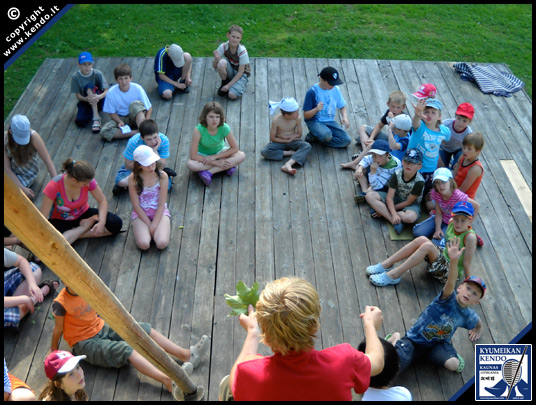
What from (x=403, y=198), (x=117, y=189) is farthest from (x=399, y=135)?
(x=117, y=189)

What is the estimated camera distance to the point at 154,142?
17.2 ft

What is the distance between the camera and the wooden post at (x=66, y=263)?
7.00 feet

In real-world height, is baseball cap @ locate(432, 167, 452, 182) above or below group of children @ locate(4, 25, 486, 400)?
above

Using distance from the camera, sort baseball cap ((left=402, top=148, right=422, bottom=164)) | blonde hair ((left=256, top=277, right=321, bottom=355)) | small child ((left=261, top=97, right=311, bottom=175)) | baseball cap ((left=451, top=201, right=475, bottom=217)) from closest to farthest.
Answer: blonde hair ((left=256, top=277, right=321, bottom=355))
baseball cap ((left=451, top=201, right=475, bottom=217))
baseball cap ((left=402, top=148, right=422, bottom=164))
small child ((left=261, top=97, right=311, bottom=175))

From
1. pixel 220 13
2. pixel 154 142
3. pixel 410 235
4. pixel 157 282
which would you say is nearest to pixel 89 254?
pixel 157 282

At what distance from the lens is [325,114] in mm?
6066

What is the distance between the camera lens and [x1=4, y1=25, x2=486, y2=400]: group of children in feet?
8.03

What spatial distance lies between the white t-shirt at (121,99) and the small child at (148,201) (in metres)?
1.58

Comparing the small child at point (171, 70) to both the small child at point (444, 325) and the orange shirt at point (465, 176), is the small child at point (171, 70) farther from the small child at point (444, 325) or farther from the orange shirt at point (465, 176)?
the small child at point (444, 325)

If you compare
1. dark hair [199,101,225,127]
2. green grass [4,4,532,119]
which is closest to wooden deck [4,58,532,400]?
dark hair [199,101,225,127]

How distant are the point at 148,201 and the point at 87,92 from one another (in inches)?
86.3

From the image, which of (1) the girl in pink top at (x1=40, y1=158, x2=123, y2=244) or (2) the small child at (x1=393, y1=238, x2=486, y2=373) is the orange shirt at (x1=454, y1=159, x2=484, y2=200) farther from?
(1) the girl in pink top at (x1=40, y1=158, x2=123, y2=244)

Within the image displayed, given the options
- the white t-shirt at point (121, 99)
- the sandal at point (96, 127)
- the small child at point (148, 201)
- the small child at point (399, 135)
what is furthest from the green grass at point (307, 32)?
the small child at point (148, 201)

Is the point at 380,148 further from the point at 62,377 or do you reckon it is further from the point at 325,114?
the point at 62,377
